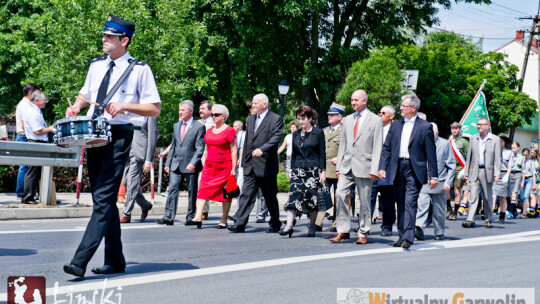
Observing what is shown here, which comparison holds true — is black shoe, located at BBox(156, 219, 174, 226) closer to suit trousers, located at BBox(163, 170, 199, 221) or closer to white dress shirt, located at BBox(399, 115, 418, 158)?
suit trousers, located at BBox(163, 170, 199, 221)

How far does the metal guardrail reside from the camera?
1102cm

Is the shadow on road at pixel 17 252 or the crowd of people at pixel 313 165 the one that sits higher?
the crowd of people at pixel 313 165

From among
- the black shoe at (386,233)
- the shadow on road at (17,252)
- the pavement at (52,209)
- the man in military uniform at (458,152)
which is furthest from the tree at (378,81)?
the shadow on road at (17,252)

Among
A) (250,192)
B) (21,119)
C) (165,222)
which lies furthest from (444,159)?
(21,119)

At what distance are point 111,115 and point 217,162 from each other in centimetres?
487

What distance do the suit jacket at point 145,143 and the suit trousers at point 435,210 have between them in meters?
4.35

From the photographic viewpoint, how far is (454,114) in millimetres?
37031

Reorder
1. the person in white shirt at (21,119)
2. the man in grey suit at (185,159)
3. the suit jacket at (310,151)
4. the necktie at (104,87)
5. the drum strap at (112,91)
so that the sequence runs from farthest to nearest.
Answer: the person in white shirt at (21,119), the man in grey suit at (185,159), the suit jacket at (310,151), the necktie at (104,87), the drum strap at (112,91)

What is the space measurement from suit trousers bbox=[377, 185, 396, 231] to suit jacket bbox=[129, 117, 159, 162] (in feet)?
12.2

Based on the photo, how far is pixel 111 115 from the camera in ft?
18.4

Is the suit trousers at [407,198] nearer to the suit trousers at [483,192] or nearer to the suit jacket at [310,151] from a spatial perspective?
the suit jacket at [310,151]

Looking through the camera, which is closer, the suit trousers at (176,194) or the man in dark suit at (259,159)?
the man in dark suit at (259,159)

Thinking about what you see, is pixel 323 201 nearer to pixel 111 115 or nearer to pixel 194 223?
pixel 194 223

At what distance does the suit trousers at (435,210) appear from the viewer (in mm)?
10758
